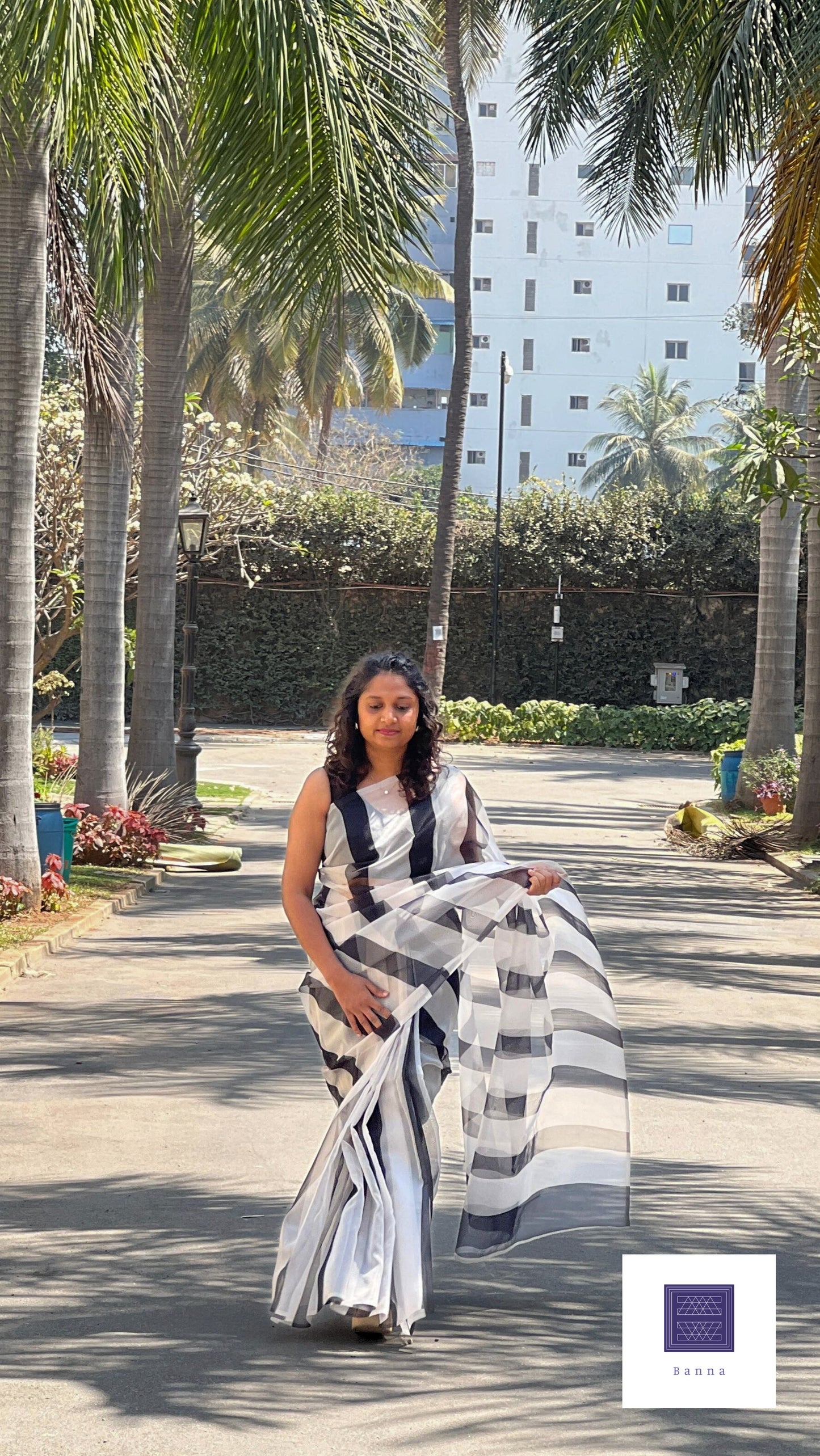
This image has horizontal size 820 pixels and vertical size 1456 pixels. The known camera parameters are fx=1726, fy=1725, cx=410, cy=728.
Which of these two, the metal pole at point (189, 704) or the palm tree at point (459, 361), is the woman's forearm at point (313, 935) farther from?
the palm tree at point (459, 361)

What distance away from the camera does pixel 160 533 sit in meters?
16.6

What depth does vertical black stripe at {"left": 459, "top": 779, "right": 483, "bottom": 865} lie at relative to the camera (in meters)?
4.51

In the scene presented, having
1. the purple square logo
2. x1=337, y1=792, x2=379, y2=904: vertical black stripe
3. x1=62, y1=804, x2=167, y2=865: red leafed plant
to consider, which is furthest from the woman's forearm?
x1=62, y1=804, x2=167, y2=865: red leafed plant

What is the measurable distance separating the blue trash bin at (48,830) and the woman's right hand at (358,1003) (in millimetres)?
7803

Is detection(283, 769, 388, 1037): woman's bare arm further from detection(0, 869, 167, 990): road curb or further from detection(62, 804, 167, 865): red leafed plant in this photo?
detection(62, 804, 167, 865): red leafed plant

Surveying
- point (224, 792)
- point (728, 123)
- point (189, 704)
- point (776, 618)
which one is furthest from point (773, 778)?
point (728, 123)

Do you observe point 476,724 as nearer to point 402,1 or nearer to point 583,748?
point 583,748

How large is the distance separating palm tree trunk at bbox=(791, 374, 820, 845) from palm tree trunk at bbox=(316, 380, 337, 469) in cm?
2915

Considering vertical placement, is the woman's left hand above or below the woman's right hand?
above

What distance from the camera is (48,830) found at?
1182 cm

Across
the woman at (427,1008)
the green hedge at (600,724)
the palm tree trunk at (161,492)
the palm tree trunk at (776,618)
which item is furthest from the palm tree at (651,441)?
the woman at (427,1008)

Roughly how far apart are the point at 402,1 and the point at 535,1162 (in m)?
7.43

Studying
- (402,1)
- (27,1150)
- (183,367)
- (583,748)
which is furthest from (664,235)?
(27,1150)

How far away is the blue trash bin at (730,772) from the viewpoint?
68.6ft
